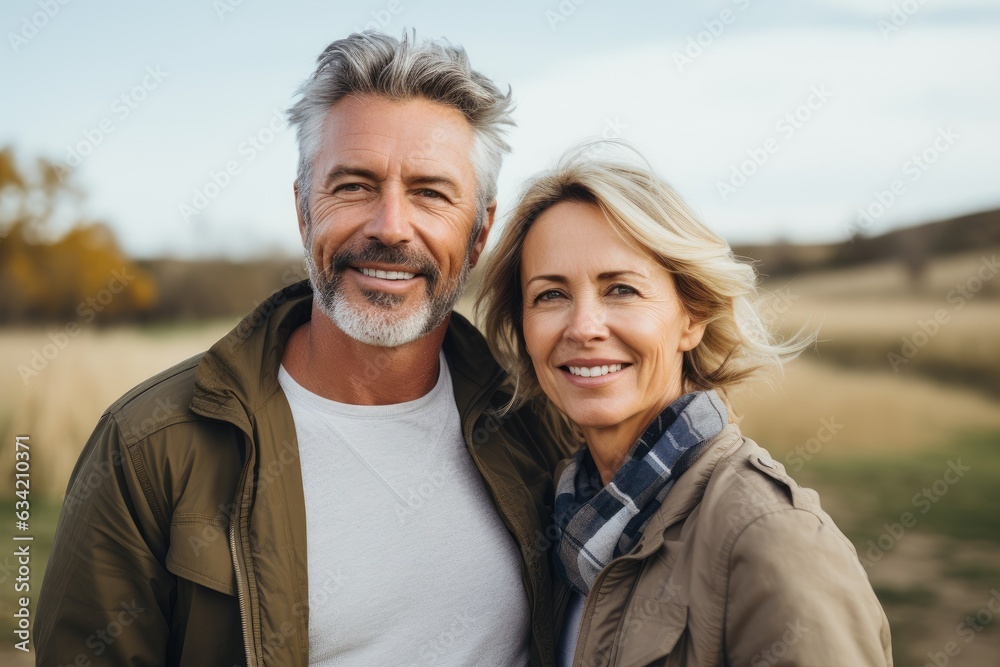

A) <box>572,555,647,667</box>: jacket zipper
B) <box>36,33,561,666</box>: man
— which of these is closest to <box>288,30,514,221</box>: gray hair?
<box>36,33,561,666</box>: man

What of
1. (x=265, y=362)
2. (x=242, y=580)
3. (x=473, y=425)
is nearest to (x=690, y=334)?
(x=473, y=425)

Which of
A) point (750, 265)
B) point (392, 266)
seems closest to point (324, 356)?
point (392, 266)

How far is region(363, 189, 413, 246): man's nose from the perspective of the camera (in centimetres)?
213

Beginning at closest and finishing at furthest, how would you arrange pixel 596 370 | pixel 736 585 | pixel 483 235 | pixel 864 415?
pixel 736 585, pixel 596 370, pixel 483 235, pixel 864 415

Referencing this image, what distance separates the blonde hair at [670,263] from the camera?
6.34 feet

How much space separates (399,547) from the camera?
2.01 meters

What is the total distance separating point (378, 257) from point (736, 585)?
4.14 feet

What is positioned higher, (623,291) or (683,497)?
(623,291)

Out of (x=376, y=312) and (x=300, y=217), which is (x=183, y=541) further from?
(x=300, y=217)

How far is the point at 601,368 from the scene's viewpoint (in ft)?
6.37

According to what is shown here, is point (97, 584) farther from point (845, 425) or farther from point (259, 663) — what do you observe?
point (845, 425)

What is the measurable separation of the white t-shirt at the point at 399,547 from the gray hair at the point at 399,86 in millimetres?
701

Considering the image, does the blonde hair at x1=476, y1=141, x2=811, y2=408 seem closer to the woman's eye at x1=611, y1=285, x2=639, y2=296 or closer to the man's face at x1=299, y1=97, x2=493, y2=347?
the woman's eye at x1=611, y1=285, x2=639, y2=296

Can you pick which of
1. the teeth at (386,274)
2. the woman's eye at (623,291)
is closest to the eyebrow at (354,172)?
the teeth at (386,274)
